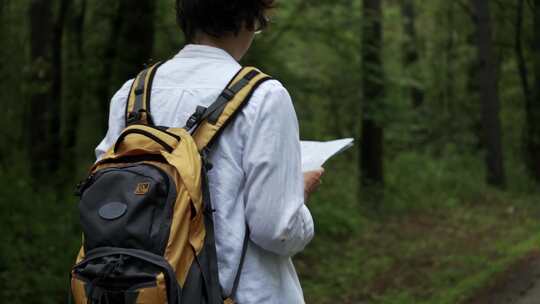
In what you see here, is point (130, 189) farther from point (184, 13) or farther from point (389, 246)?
point (389, 246)

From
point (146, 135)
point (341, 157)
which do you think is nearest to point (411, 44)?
point (341, 157)

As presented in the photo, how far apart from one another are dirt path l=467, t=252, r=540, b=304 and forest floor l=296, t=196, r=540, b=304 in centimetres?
1

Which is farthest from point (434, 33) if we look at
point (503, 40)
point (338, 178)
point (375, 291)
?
point (375, 291)

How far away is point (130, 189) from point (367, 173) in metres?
13.7

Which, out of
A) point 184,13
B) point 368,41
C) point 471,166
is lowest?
point 471,166

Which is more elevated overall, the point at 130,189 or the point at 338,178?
the point at 130,189

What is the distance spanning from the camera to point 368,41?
46.2 ft

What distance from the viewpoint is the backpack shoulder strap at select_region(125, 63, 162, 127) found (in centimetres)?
228

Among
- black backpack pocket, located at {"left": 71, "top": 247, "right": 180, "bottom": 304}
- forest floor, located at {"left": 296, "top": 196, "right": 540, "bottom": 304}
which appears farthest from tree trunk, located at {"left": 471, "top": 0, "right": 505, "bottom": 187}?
black backpack pocket, located at {"left": 71, "top": 247, "right": 180, "bottom": 304}

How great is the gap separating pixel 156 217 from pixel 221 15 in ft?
2.18

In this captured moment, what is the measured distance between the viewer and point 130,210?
6.58 feet

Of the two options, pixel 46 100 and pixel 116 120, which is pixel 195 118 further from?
pixel 46 100

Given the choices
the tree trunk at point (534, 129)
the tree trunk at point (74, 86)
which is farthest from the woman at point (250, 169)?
the tree trunk at point (534, 129)

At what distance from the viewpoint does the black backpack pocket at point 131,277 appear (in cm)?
197
